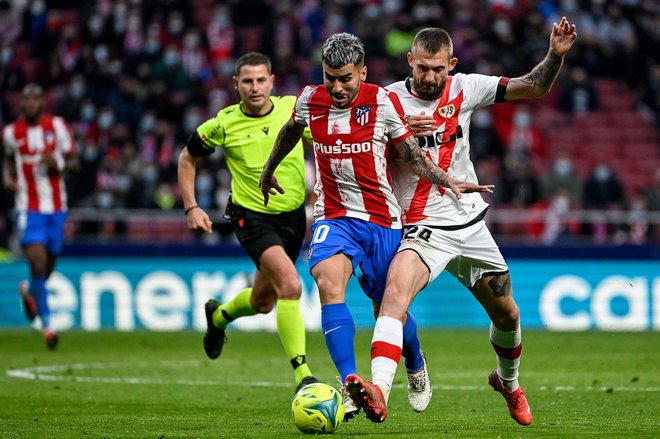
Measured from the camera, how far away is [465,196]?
27.0ft

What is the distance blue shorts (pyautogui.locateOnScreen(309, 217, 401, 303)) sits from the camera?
7.80 m

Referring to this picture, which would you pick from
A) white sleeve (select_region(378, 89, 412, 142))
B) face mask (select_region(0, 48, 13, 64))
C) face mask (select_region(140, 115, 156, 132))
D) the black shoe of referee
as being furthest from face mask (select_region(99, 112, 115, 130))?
white sleeve (select_region(378, 89, 412, 142))

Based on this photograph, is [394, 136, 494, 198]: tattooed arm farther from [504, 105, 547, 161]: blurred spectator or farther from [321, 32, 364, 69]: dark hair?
[504, 105, 547, 161]: blurred spectator

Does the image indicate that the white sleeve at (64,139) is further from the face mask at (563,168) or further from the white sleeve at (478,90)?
the face mask at (563,168)

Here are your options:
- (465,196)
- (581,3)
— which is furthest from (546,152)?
(465,196)

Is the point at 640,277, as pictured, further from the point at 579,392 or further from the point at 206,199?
the point at 579,392

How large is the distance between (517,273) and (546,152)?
6.66 m

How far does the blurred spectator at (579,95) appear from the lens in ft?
84.4

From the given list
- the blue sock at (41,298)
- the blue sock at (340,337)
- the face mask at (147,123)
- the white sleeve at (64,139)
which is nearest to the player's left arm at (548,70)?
the blue sock at (340,337)

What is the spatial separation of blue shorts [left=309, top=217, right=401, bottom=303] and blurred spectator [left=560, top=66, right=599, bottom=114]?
18.4 metres

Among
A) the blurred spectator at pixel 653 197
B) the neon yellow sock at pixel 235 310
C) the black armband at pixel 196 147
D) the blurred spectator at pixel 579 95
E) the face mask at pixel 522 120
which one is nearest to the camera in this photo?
the black armband at pixel 196 147

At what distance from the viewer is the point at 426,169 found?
7.74 meters

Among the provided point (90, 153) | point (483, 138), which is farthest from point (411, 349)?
point (90, 153)

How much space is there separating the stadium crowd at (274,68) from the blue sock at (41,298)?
614cm
